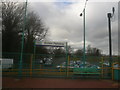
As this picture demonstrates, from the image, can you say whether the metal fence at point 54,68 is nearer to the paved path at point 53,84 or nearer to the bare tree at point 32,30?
the paved path at point 53,84

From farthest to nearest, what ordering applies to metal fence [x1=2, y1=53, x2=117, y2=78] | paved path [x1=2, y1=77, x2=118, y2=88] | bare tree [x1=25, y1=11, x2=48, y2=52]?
1. bare tree [x1=25, y1=11, x2=48, y2=52]
2. metal fence [x1=2, y1=53, x2=117, y2=78]
3. paved path [x1=2, y1=77, x2=118, y2=88]

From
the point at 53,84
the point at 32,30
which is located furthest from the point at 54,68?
the point at 32,30

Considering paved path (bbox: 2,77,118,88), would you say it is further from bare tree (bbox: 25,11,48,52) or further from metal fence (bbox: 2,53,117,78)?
bare tree (bbox: 25,11,48,52)

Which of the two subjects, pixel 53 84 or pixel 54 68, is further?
pixel 54 68

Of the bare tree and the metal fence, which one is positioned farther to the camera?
the bare tree

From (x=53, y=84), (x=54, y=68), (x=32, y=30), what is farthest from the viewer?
(x=32, y=30)

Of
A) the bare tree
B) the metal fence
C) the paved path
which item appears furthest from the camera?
the bare tree

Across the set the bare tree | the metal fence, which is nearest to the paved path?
the metal fence

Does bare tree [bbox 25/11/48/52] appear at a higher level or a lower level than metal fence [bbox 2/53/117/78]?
higher

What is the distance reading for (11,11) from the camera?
24.5m

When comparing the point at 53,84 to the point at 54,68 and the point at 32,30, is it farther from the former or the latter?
the point at 32,30

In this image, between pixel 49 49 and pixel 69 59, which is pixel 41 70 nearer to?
pixel 69 59

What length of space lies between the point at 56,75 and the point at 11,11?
1922 centimetres

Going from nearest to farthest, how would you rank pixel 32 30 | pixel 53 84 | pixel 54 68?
pixel 53 84, pixel 54 68, pixel 32 30
